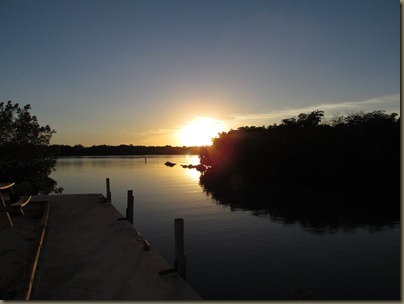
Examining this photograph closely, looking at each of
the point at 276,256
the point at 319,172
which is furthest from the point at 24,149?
the point at 319,172

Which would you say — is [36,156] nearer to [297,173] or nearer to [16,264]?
[16,264]

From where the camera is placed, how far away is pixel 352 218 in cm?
2422

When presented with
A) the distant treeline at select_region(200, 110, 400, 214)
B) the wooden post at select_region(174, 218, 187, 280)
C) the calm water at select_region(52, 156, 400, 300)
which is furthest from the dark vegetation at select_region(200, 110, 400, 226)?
the wooden post at select_region(174, 218, 187, 280)

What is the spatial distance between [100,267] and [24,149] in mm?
23380

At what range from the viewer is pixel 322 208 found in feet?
94.4

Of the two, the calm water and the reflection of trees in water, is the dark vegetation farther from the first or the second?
the calm water

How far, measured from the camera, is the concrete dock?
21.3ft

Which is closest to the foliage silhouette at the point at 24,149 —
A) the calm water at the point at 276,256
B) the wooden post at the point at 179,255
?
the calm water at the point at 276,256

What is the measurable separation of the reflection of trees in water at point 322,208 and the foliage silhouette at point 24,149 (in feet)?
56.4

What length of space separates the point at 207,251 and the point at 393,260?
878cm

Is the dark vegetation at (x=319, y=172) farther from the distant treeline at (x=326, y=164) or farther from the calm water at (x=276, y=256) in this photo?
the calm water at (x=276, y=256)

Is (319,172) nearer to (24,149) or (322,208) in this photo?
(322,208)

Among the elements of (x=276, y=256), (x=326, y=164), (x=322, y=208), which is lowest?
(x=322, y=208)

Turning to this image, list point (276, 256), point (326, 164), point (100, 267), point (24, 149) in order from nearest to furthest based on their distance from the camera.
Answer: point (100, 267), point (276, 256), point (24, 149), point (326, 164)
